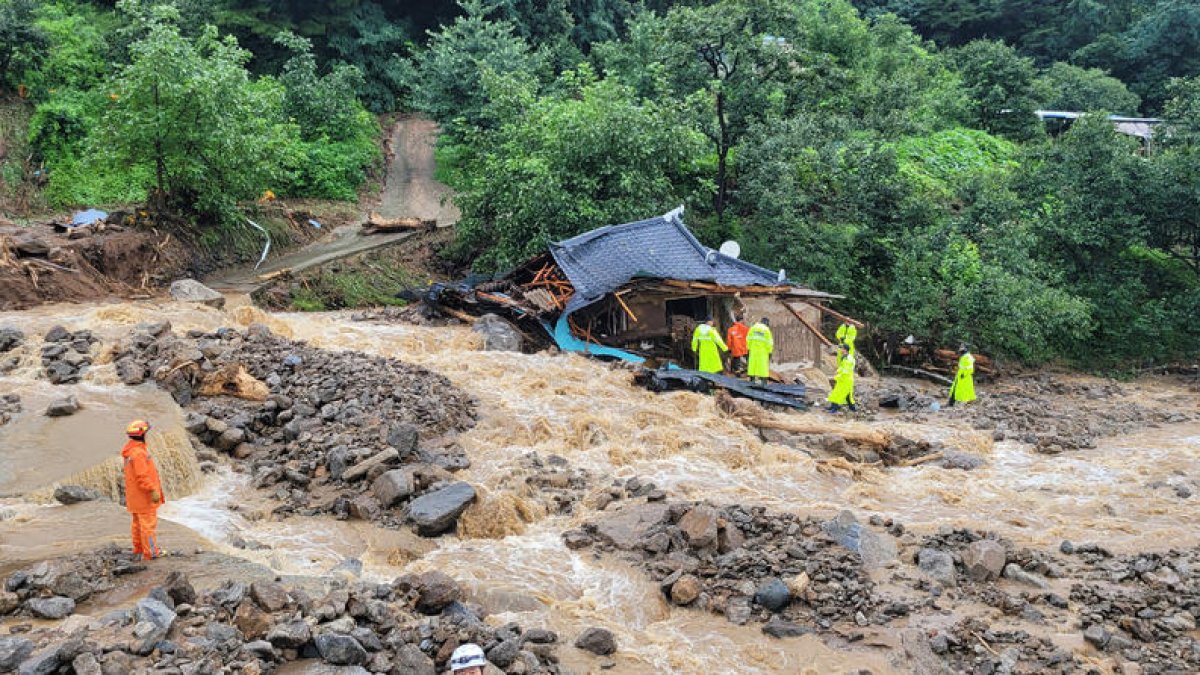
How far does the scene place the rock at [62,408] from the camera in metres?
11.5

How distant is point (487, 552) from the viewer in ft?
32.0

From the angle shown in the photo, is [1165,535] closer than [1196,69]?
Yes

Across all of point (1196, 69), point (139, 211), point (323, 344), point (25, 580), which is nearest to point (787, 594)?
point (25, 580)

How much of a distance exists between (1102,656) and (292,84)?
2967 centimetres

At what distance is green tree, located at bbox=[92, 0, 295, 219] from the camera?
18781 mm

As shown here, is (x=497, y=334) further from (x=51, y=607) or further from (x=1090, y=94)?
(x=1090, y=94)

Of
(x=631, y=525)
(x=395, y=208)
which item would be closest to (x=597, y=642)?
(x=631, y=525)

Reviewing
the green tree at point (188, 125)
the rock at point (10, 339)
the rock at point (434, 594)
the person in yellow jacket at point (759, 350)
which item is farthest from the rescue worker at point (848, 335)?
the rock at point (10, 339)

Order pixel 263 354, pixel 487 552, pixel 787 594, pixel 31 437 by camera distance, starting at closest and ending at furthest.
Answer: pixel 787 594 < pixel 487 552 < pixel 31 437 < pixel 263 354

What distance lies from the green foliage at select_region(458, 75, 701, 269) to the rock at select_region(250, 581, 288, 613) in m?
15.2

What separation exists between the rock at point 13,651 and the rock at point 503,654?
3150 millimetres

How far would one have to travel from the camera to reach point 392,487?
34.8 feet

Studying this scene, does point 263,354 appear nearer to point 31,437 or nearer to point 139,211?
point 31,437

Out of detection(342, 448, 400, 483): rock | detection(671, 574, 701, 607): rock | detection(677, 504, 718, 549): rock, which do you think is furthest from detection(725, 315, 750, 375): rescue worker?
detection(671, 574, 701, 607): rock
